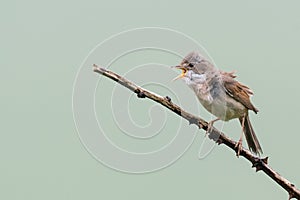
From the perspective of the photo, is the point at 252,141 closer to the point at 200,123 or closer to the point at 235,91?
the point at 235,91

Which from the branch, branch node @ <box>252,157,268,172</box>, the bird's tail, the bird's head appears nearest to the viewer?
the branch

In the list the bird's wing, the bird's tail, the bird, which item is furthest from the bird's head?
the bird's tail

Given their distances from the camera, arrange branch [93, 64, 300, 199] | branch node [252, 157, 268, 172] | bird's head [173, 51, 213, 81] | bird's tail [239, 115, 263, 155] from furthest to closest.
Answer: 1. bird's tail [239, 115, 263, 155]
2. bird's head [173, 51, 213, 81]
3. branch node [252, 157, 268, 172]
4. branch [93, 64, 300, 199]

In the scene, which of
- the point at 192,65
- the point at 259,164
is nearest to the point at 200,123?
the point at 259,164

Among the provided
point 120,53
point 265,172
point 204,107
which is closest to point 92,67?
point 120,53

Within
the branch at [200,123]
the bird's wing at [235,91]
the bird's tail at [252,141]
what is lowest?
the branch at [200,123]

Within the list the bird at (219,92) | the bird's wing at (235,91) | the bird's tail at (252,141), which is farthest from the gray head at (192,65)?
the bird's tail at (252,141)

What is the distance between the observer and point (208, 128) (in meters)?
1.71

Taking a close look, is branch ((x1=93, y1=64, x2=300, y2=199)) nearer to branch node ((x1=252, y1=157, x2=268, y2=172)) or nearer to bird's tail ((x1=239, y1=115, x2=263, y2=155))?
branch node ((x1=252, y1=157, x2=268, y2=172))

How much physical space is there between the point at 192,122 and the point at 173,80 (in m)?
0.28

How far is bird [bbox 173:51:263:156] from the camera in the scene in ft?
7.09

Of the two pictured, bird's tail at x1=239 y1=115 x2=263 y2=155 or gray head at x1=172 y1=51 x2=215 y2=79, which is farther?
bird's tail at x1=239 y1=115 x2=263 y2=155

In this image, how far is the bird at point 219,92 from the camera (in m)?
2.16

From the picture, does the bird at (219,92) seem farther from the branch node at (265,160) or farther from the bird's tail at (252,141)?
the branch node at (265,160)
